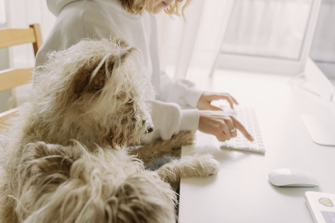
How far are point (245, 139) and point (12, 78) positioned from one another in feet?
2.94

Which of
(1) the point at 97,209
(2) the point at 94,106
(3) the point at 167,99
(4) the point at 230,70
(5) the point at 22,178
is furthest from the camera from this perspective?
(4) the point at 230,70

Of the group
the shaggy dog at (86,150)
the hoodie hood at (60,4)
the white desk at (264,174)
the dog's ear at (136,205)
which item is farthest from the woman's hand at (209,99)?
the dog's ear at (136,205)

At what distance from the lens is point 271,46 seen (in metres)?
2.06

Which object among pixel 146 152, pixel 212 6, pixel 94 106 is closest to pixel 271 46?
pixel 212 6

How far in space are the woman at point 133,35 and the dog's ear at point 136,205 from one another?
1.75 ft

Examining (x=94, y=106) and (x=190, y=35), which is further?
(x=190, y=35)

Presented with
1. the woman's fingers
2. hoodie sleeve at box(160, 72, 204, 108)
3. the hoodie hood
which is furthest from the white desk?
the hoodie hood

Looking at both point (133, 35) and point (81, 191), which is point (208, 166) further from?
point (133, 35)

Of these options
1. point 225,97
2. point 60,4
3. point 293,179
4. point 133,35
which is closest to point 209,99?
point 225,97

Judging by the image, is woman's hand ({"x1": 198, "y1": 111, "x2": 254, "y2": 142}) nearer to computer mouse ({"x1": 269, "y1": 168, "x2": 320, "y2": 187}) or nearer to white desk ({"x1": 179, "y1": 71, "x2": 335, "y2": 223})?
white desk ({"x1": 179, "y1": 71, "x2": 335, "y2": 223})

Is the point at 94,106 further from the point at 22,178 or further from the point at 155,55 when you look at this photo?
the point at 155,55

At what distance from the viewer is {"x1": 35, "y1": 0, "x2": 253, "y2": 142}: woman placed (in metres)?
0.94

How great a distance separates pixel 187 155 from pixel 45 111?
46 centimetres

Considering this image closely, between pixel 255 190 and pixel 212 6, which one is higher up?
pixel 212 6
